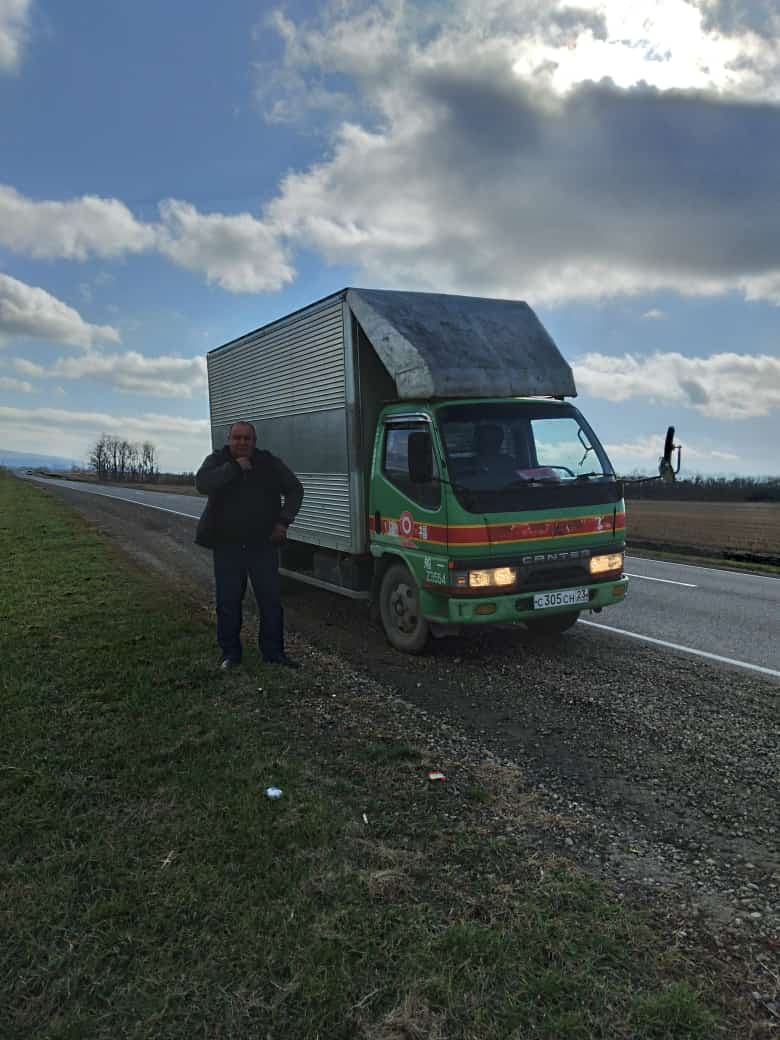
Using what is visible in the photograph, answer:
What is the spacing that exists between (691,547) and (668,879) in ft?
48.5

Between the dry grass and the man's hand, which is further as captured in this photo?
the dry grass

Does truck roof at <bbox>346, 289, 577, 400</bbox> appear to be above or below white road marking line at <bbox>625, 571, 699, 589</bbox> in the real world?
above

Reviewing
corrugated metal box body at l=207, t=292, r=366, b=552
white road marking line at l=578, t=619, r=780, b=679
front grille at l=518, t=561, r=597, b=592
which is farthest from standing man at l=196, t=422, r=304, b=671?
white road marking line at l=578, t=619, r=780, b=679

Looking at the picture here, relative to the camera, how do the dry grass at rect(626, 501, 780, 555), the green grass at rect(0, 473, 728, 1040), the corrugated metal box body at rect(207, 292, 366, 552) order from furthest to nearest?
the dry grass at rect(626, 501, 780, 555), the corrugated metal box body at rect(207, 292, 366, 552), the green grass at rect(0, 473, 728, 1040)

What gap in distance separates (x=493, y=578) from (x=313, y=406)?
327 centimetres

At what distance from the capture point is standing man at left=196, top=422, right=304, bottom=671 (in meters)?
6.09

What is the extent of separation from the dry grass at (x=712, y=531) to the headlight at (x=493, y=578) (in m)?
11.9

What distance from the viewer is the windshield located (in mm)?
6324

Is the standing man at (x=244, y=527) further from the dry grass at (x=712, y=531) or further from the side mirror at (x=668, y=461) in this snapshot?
the dry grass at (x=712, y=531)

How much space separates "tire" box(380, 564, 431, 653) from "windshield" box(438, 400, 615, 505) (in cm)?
125

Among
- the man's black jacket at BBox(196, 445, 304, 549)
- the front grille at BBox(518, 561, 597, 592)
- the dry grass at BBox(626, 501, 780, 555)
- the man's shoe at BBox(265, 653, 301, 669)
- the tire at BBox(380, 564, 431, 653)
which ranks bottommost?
the dry grass at BBox(626, 501, 780, 555)

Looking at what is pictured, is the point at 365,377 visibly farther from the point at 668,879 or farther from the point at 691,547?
the point at 691,547

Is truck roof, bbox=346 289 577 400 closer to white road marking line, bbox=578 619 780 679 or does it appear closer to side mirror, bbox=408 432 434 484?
side mirror, bbox=408 432 434 484

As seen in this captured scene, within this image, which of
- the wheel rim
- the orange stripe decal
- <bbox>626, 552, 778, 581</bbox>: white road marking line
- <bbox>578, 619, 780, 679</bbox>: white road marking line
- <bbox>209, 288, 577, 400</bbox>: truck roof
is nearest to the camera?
the orange stripe decal
